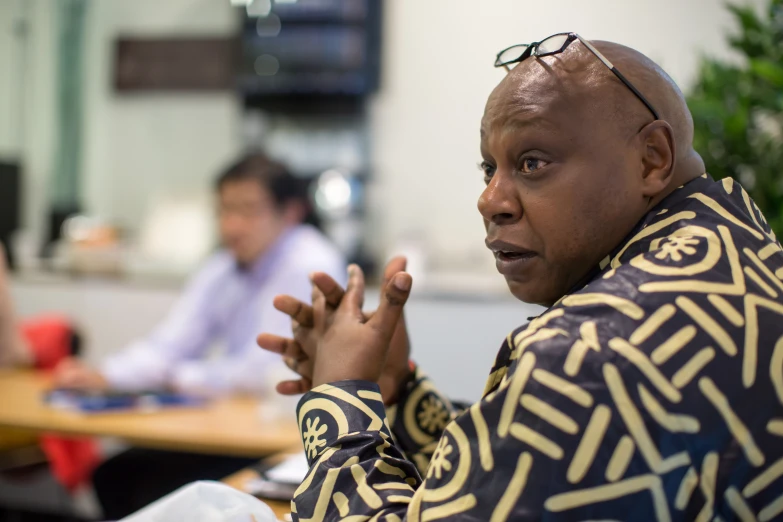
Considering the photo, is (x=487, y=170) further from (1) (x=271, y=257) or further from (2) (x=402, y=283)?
(1) (x=271, y=257)

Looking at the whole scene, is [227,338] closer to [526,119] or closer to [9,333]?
[9,333]

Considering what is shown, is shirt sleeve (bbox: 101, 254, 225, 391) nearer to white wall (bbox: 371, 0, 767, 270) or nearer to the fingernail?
white wall (bbox: 371, 0, 767, 270)

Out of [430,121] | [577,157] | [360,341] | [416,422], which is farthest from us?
[430,121]

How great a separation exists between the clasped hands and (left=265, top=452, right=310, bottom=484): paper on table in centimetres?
28

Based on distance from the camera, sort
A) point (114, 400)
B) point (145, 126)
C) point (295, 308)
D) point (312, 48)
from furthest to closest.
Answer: point (145, 126), point (312, 48), point (114, 400), point (295, 308)

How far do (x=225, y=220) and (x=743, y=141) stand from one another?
1.58 m

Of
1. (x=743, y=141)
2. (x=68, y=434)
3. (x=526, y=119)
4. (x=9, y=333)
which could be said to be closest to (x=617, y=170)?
(x=526, y=119)

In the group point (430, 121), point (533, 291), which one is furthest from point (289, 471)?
point (430, 121)

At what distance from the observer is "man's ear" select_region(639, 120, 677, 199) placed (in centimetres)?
72

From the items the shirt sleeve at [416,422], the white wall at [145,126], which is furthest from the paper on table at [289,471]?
the white wall at [145,126]

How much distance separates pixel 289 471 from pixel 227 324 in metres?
1.45

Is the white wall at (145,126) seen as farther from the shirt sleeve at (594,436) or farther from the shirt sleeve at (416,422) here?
the shirt sleeve at (594,436)

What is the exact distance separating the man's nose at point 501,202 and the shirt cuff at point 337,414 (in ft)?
0.71

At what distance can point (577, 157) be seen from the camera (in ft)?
2.34
